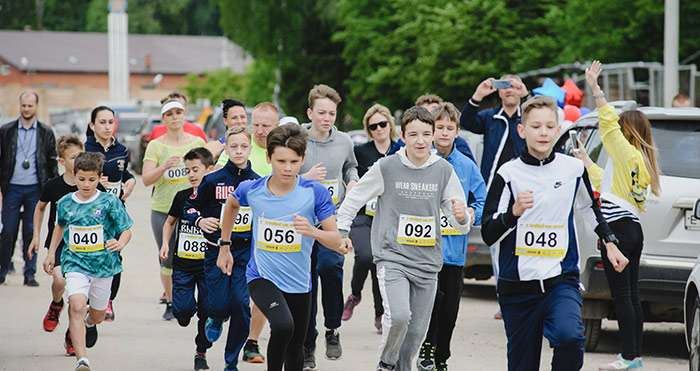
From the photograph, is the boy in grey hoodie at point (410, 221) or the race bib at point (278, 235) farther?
the boy in grey hoodie at point (410, 221)

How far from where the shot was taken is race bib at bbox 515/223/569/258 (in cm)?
800

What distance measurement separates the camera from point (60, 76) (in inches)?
4811

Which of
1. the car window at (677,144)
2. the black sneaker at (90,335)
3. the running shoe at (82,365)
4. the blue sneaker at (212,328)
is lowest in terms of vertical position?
the running shoe at (82,365)

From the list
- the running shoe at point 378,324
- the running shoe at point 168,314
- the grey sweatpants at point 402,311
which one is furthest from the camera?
the running shoe at point 168,314

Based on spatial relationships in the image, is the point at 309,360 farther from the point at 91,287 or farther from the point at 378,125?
the point at 378,125

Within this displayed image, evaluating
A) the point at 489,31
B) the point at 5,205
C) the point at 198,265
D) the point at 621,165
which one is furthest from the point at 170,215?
the point at 489,31

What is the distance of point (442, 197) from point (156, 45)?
4744 inches

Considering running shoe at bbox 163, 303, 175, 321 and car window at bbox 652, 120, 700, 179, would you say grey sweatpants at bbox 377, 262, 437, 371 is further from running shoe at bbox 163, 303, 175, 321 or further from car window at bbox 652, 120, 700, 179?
running shoe at bbox 163, 303, 175, 321

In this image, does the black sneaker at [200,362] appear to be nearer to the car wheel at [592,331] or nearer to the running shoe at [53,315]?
the running shoe at [53,315]

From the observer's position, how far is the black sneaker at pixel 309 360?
34.9 ft

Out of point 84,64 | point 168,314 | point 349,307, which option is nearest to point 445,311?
point 349,307

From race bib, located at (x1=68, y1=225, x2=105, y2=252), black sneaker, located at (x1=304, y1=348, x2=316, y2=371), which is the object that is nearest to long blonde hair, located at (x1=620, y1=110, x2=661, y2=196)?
black sneaker, located at (x1=304, y1=348, x2=316, y2=371)

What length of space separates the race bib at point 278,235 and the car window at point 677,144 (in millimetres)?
3430

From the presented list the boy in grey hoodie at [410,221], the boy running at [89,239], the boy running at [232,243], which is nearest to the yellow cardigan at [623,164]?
the boy in grey hoodie at [410,221]
